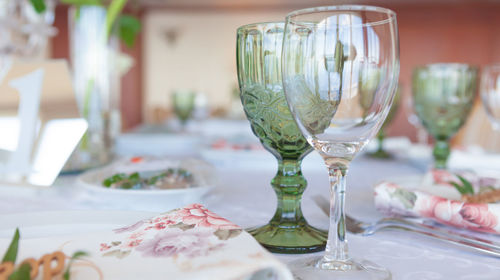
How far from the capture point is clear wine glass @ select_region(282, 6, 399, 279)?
0.37 m

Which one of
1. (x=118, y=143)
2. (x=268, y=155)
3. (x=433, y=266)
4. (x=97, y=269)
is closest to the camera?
(x=97, y=269)

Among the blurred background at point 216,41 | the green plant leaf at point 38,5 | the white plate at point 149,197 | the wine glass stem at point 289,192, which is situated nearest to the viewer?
the wine glass stem at point 289,192

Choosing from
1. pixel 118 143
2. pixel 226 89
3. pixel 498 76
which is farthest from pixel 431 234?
pixel 226 89

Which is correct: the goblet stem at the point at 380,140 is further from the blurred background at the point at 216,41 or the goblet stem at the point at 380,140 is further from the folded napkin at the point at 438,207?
the blurred background at the point at 216,41

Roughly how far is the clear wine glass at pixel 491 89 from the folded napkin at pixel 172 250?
0.73 metres

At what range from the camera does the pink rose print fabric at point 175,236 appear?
0.33 metres

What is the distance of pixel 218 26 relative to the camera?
752cm

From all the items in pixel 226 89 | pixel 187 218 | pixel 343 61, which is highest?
pixel 343 61

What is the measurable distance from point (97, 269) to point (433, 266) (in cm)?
29

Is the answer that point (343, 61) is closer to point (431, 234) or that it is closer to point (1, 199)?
point (431, 234)

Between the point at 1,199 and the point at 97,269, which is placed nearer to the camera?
the point at 97,269

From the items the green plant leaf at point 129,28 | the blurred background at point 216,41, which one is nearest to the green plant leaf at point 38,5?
the green plant leaf at point 129,28

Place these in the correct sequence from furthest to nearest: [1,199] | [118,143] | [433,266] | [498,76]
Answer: [118,143], [498,76], [1,199], [433,266]

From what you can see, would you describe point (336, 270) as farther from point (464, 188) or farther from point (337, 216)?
point (464, 188)
